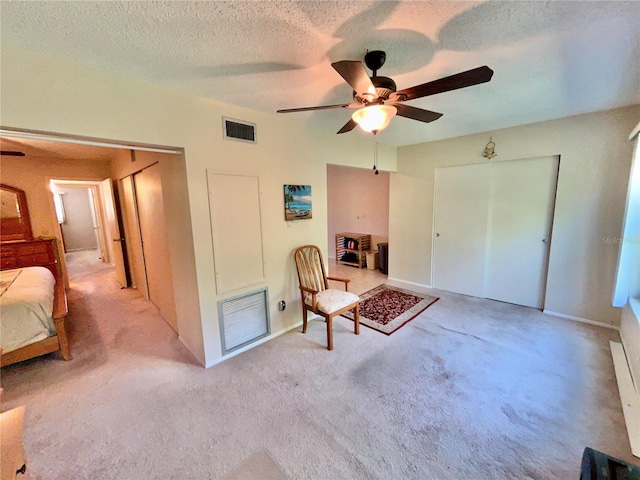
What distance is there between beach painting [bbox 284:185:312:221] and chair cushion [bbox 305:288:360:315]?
0.95 m

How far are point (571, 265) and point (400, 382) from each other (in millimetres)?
2717

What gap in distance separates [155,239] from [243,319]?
1.65 metres

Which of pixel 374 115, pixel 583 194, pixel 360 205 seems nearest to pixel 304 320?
pixel 374 115

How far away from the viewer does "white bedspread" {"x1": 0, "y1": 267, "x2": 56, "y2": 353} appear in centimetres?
228

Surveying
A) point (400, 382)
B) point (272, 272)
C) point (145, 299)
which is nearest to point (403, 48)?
point (272, 272)

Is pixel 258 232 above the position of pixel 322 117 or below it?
below

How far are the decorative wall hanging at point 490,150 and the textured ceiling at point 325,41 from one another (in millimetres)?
1249

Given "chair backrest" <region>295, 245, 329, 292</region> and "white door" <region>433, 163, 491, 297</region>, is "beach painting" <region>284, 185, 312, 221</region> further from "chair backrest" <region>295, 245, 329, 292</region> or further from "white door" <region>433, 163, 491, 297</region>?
"white door" <region>433, 163, 491, 297</region>

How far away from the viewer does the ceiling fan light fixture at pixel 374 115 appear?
1649 mm

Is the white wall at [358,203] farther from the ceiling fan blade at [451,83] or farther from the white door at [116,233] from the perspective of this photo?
the white door at [116,233]

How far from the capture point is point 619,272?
8.53ft

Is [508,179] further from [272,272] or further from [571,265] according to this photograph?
[272,272]

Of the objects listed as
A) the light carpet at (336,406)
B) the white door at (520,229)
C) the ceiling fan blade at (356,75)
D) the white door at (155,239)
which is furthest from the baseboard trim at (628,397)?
the white door at (155,239)

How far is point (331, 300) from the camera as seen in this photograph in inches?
110
